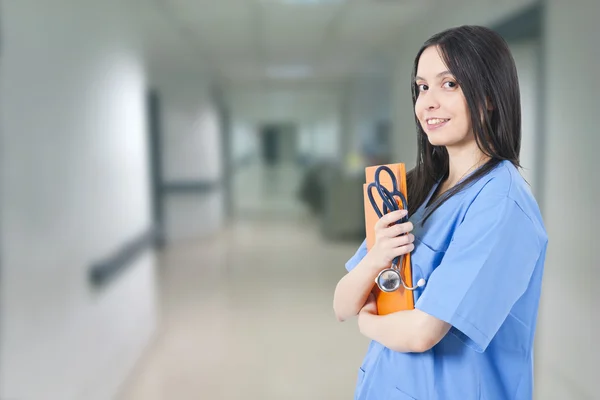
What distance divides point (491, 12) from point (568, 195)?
2.40ft

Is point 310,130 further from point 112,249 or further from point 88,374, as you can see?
point 88,374

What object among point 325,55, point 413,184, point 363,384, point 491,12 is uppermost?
point 325,55

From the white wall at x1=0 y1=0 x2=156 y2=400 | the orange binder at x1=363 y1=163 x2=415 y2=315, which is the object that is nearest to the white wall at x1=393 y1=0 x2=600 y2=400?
the orange binder at x1=363 y1=163 x2=415 y2=315

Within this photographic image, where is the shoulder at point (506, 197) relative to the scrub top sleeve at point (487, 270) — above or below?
above

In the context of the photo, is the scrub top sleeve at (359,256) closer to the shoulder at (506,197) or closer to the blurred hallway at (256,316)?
the shoulder at (506,197)

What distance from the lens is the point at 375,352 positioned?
93 centimetres

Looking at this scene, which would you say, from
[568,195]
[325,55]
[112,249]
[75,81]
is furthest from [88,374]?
[325,55]

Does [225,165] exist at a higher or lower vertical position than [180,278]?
higher

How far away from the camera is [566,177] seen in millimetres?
1882

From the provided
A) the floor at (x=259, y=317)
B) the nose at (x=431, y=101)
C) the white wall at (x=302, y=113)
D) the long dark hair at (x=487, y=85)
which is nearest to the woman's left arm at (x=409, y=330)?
the long dark hair at (x=487, y=85)

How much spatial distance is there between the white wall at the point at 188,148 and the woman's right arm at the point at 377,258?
6.99 feet

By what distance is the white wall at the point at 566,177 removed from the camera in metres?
1.74

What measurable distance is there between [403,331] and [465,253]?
0.51 feet

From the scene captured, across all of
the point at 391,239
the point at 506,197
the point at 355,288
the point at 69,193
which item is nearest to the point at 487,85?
the point at 506,197
